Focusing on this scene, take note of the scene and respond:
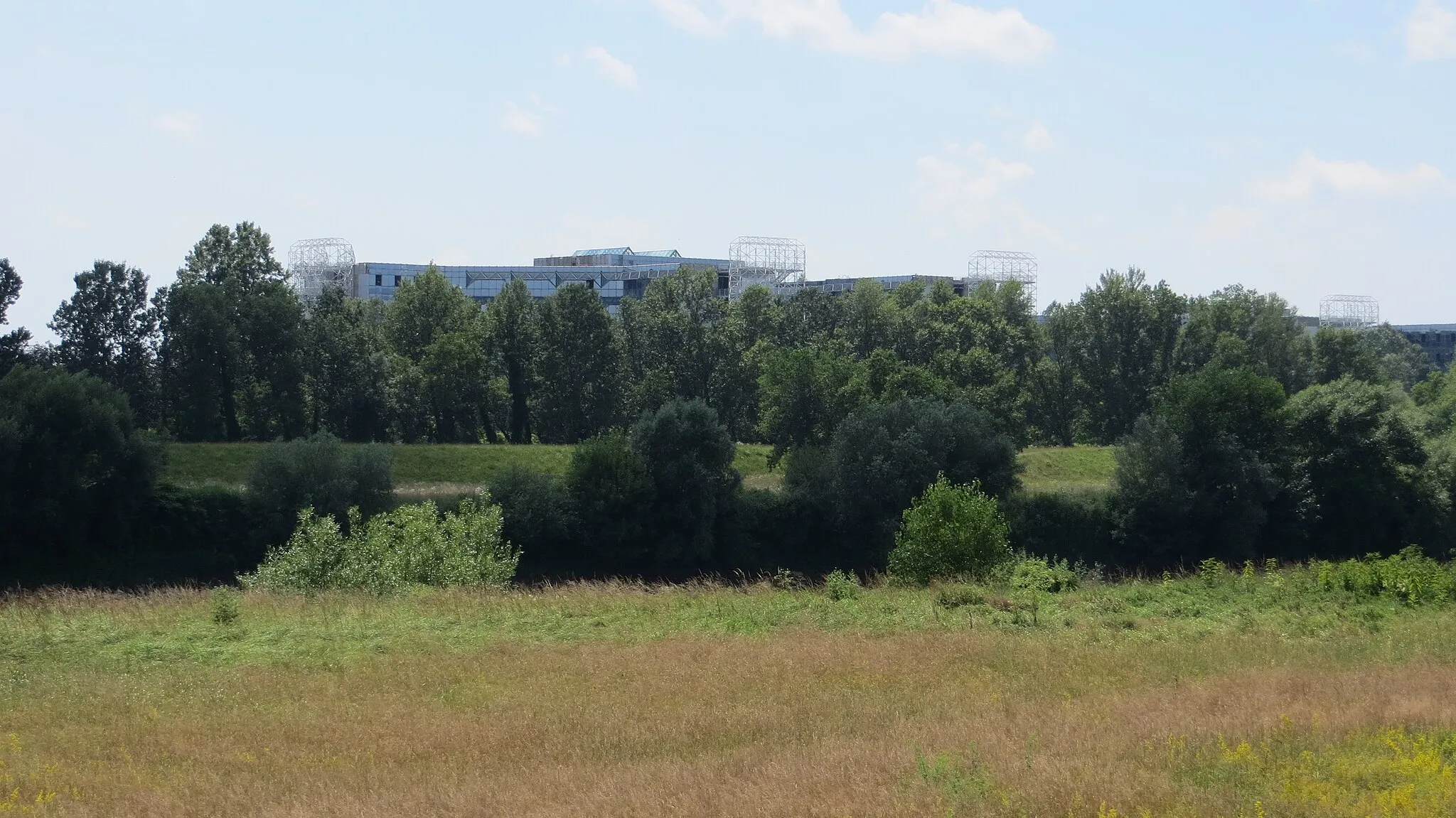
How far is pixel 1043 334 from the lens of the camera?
9069cm

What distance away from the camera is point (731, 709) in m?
13.1

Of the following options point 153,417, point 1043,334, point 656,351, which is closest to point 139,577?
point 153,417

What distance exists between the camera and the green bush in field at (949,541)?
28.5 metres

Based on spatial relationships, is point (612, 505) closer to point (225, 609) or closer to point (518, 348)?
point (518, 348)

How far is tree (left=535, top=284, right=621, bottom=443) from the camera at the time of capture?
7550cm


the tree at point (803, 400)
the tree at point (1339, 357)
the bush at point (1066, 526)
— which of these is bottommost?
the bush at point (1066, 526)

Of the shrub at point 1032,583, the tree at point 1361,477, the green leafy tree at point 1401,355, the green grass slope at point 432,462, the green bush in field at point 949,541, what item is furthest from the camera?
the green leafy tree at point 1401,355

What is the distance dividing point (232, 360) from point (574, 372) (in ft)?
67.9

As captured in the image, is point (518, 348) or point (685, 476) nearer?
point (685, 476)

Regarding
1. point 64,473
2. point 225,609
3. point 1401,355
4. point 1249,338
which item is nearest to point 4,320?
point 64,473

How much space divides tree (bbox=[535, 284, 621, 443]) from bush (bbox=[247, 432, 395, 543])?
28.0 metres

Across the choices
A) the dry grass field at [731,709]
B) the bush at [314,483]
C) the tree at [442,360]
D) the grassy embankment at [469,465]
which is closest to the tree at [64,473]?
the bush at [314,483]

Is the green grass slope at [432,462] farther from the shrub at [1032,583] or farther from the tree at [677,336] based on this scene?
the shrub at [1032,583]

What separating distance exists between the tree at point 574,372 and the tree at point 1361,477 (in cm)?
4034
